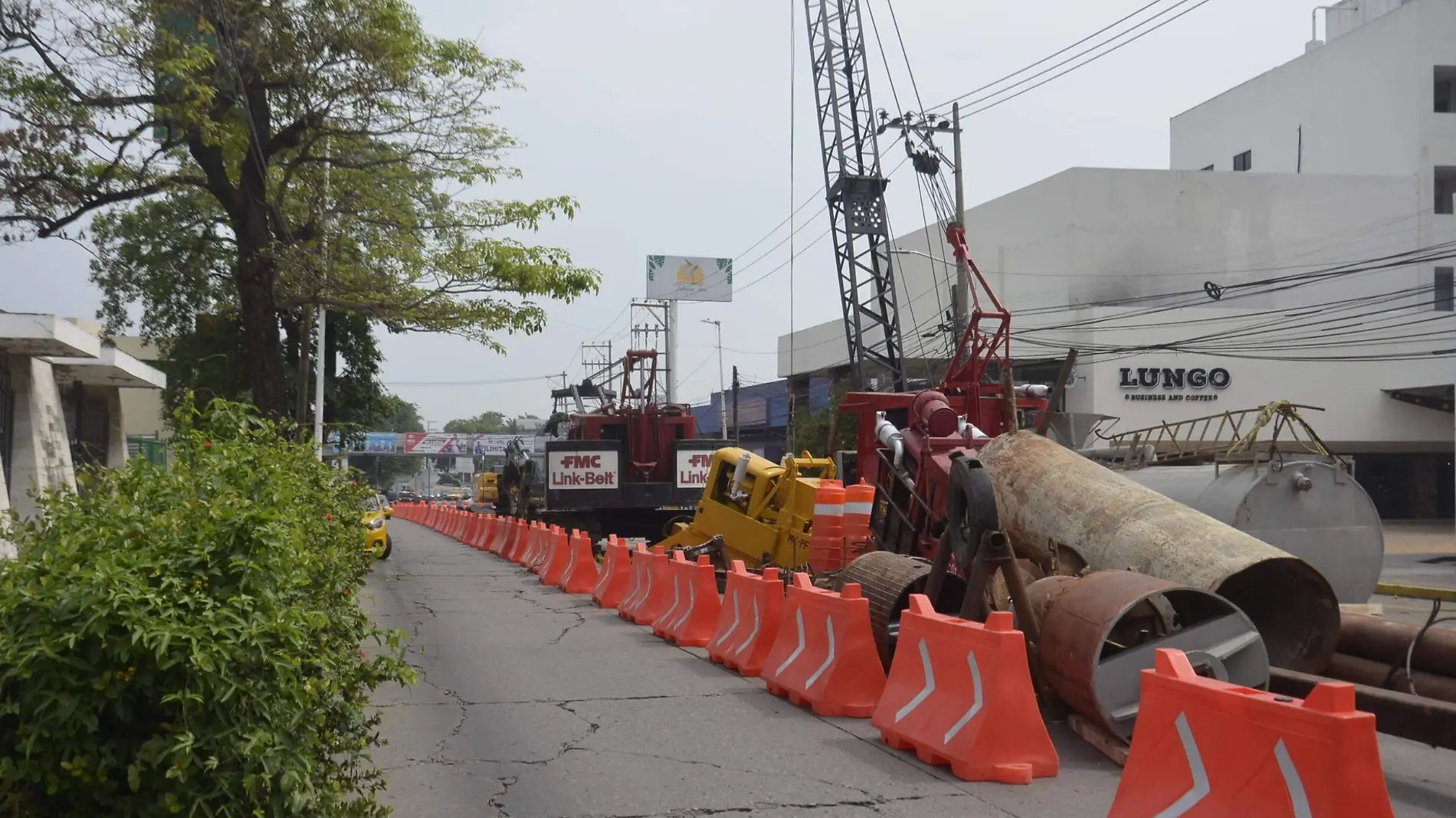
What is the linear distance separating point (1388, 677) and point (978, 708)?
3.03 meters

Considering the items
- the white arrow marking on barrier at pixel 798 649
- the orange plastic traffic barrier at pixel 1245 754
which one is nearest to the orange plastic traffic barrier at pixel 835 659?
the white arrow marking on barrier at pixel 798 649

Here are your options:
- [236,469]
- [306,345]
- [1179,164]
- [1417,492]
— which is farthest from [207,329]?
[1179,164]

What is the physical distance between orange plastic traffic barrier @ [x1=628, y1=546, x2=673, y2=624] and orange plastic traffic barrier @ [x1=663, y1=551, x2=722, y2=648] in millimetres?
786

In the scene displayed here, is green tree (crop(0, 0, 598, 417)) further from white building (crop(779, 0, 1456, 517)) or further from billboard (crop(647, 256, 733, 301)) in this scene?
billboard (crop(647, 256, 733, 301))

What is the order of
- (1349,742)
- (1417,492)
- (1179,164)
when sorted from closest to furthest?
(1349,742), (1417,492), (1179,164)

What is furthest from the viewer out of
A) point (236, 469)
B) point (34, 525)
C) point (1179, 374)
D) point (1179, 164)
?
point (1179, 164)

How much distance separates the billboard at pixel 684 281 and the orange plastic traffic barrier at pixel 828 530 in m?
51.2

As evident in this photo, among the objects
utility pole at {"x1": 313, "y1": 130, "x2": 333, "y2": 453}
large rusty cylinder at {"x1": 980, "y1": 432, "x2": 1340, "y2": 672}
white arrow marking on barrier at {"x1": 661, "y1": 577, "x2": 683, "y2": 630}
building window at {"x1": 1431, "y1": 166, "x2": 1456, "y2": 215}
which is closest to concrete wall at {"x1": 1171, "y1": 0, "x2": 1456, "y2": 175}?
building window at {"x1": 1431, "y1": 166, "x2": 1456, "y2": 215}

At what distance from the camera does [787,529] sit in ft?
51.3

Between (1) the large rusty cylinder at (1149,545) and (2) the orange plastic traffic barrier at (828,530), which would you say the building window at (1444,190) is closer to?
(2) the orange plastic traffic barrier at (828,530)

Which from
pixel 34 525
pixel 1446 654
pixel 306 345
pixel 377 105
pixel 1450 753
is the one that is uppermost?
pixel 377 105

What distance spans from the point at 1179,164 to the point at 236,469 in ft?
195

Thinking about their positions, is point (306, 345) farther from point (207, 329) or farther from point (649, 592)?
point (649, 592)

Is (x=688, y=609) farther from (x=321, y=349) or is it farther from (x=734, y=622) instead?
(x=321, y=349)
